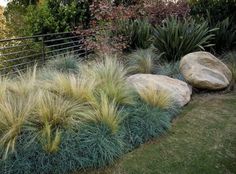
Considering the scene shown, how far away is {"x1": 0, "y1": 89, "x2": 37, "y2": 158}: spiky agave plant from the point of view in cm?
328

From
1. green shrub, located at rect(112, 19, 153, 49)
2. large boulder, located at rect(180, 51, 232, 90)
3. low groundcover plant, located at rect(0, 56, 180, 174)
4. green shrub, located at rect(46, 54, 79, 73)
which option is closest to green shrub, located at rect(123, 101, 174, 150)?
low groundcover plant, located at rect(0, 56, 180, 174)

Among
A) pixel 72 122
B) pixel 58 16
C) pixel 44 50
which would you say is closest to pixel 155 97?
pixel 72 122

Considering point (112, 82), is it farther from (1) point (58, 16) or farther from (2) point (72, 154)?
(1) point (58, 16)

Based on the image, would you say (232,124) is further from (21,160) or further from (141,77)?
(21,160)

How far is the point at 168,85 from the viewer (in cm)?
529

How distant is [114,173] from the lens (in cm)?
339

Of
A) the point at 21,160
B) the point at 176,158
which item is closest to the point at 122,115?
the point at 176,158

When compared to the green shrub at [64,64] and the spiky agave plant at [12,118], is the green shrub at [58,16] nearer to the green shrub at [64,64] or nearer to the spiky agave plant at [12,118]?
the green shrub at [64,64]

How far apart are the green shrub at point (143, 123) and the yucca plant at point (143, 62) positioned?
6.96 ft

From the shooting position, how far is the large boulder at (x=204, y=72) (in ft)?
19.0

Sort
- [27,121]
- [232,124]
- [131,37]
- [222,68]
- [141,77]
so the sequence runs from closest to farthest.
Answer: [27,121] → [232,124] → [141,77] → [222,68] → [131,37]

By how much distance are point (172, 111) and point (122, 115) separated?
3.44 feet

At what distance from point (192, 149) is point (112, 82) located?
1471 millimetres

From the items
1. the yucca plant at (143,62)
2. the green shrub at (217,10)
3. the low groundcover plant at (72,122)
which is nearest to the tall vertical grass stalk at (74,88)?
the low groundcover plant at (72,122)
